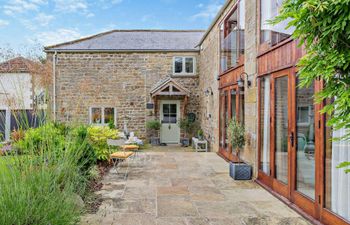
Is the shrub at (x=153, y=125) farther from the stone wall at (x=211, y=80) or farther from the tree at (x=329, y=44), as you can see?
the tree at (x=329, y=44)

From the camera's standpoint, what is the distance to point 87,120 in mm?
14078

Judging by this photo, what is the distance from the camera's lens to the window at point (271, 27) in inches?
187

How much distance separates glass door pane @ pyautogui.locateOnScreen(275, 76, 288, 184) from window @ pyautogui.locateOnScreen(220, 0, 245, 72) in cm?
241

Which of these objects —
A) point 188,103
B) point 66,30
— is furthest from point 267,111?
point 66,30

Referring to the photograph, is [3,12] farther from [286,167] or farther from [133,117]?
[133,117]

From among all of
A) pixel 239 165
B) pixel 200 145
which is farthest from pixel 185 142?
pixel 239 165

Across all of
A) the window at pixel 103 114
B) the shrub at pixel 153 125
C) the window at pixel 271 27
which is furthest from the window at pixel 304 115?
the window at pixel 103 114

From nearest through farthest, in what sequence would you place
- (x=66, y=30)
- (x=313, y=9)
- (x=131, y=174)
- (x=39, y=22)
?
(x=313, y=9) < (x=131, y=174) < (x=39, y=22) < (x=66, y=30)

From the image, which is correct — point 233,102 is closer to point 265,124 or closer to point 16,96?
point 265,124

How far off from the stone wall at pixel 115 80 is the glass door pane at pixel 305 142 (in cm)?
1033

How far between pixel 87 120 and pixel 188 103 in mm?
5182

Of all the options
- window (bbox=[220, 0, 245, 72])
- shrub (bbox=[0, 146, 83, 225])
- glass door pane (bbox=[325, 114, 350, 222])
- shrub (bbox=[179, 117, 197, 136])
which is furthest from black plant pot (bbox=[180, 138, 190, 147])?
shrub (bbox=[0, 146, 83, 225])

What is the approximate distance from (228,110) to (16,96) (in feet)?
20.7

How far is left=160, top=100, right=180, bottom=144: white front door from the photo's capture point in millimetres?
14328
